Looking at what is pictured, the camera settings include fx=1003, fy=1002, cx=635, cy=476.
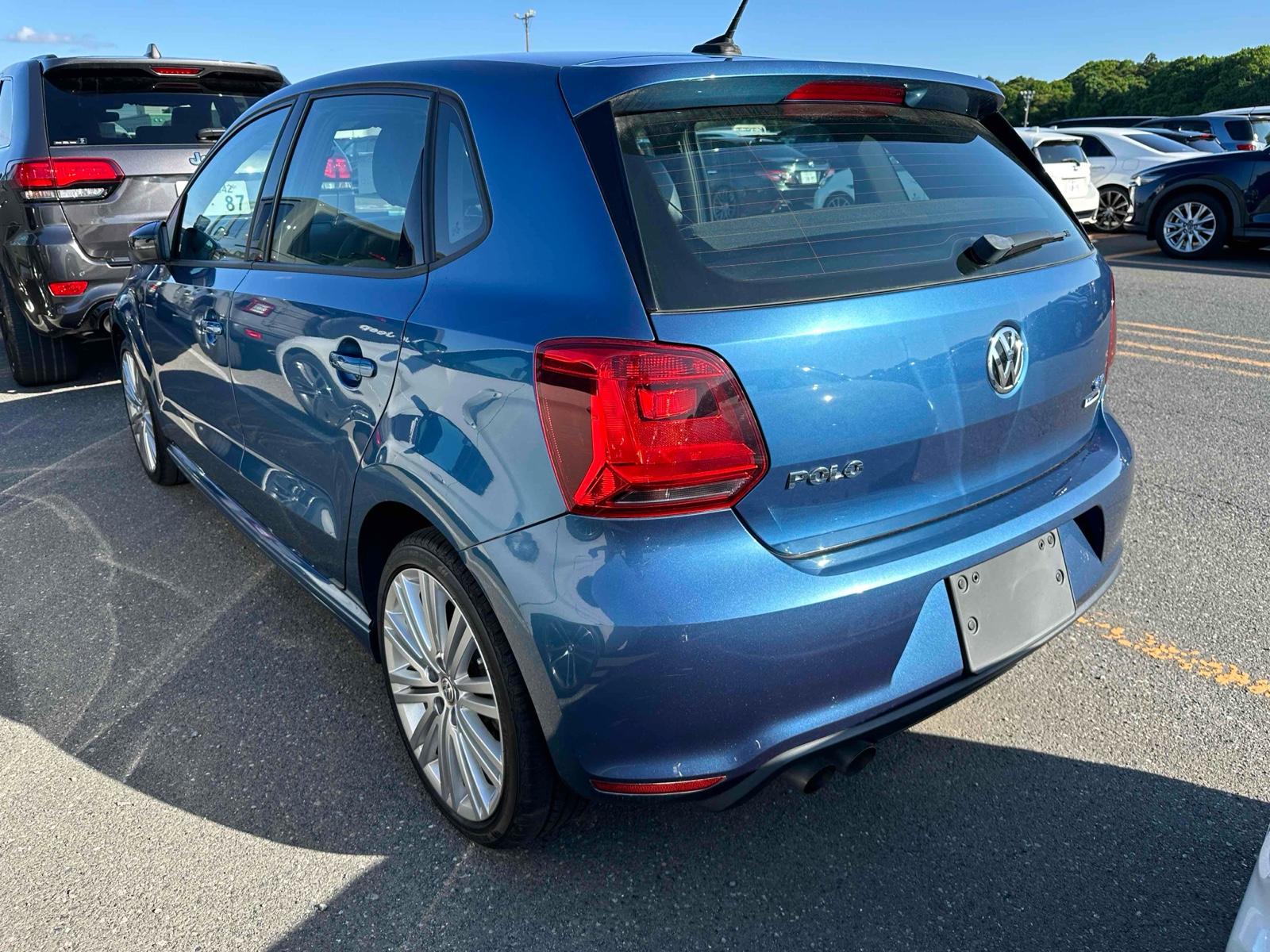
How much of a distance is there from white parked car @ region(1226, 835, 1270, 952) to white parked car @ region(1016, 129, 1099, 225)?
39.1ft

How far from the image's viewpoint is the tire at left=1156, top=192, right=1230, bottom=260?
10.6 meters

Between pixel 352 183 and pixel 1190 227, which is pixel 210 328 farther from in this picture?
pixel 1190 227

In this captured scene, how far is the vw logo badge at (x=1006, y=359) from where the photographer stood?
6.56 ft

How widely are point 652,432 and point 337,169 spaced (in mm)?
1467

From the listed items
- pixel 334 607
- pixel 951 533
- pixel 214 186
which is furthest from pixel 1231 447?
pixel 214 186

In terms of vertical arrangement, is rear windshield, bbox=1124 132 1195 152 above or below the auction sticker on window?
below

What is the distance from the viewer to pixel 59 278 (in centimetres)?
574

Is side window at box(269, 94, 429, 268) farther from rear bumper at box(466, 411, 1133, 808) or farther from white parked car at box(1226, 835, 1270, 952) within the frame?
white parked car at box(1226, 835, 1270, 952)

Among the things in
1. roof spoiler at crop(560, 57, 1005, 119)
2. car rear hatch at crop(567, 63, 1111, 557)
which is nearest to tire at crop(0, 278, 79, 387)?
roof spoiler at crop(560, 57, 1005, 119)

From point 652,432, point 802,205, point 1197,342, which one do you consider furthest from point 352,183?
point 1197,342

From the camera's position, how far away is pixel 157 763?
8.60ft

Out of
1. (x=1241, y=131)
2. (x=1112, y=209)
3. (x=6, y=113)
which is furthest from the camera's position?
(x=1241, y=131)

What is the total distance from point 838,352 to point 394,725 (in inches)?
66.1

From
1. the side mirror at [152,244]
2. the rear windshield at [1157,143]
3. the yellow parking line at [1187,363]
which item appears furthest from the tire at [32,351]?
the rear windshield at [1157,143]
